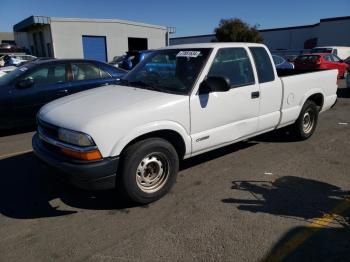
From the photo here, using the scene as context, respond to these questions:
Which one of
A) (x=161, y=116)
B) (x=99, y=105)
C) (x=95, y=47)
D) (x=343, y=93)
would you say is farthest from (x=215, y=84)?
(x=95, y=47)

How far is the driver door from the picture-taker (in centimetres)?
420

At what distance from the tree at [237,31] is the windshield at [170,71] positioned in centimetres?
4144

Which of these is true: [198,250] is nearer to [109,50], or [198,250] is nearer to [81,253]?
[81,253]

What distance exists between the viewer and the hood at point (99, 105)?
3.55 metres

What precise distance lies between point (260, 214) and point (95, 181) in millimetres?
1774

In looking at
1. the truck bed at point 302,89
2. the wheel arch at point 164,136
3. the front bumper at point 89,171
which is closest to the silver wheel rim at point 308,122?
the truck bed at point 302,89

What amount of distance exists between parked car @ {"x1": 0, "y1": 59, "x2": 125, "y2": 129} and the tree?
39.2 metres

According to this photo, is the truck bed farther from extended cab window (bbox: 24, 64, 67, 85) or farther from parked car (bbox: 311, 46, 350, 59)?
parked car (bbox: 311, 46, 350, 59)

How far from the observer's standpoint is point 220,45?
459 cm

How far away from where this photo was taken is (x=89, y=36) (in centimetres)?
3253

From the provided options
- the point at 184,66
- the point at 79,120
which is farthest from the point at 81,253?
the point at 184,66

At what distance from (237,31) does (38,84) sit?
40.7m

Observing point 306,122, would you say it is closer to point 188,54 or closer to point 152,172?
point 188,54

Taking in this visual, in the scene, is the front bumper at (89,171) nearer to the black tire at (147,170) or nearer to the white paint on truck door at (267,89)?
the black tire at (147,170)
